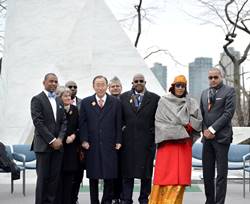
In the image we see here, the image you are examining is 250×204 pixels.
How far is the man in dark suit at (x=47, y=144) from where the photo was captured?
533 cm

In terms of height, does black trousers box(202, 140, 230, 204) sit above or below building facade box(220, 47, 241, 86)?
below

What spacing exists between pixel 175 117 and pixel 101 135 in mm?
921

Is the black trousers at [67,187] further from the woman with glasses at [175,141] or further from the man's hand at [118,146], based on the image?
the woman with glasses at [175,141]

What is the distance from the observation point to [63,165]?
5531 millimetres

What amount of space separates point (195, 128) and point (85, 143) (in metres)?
1.26

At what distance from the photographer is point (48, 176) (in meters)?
5.37

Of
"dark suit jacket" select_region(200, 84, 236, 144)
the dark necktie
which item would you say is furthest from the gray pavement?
the dark necktie

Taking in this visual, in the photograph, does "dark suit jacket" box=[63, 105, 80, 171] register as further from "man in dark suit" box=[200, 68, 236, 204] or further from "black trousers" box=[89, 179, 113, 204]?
"man in dark suit" box=[200, 68, 236, 204]

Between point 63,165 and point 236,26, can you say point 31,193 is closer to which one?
point 63,165

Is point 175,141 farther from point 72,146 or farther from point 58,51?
point 58,51

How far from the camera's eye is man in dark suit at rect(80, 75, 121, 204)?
5.49 metres

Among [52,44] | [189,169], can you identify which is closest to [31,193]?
[189,169]

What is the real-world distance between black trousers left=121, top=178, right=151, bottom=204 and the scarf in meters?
0.70

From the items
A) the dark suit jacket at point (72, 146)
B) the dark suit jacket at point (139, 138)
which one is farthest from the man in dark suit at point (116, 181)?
the dark suit jacket at point (72, 146)
